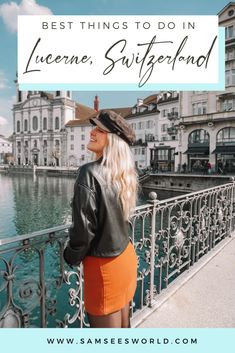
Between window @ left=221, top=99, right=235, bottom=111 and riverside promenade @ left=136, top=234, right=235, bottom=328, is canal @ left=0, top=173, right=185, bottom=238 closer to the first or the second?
riverside promenade @ left=136, top=234, right=235, bottom=328

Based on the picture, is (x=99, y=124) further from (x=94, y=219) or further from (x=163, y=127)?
(x=163, y=127)

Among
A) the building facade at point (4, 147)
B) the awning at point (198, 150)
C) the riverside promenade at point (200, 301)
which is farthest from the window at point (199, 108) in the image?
the building facade at point (4, 147)

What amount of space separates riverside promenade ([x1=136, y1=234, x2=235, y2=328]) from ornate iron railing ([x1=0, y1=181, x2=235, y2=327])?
189 mm

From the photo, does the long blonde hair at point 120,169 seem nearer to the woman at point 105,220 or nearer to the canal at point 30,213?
the woman at point 105,220

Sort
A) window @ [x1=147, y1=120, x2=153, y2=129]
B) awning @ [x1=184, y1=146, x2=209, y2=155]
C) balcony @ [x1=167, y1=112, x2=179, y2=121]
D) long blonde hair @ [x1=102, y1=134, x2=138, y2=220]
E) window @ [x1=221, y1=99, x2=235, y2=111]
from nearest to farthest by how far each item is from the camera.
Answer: long blonde hair @ [x1=102, y1=134, x2=138, y2=220], window @ [x1=221, y1=99, x2=235, y2=111], awning @ [x1=184, y1=146, x2=209, y2=155], balcony @ [x1=167, y1=112, x2=179, y2=121], window @ [x1=147, y1=120, x2=153, y2=129]

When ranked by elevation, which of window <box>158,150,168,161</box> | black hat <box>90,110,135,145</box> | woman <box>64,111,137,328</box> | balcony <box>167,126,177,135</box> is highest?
balcony <box>167,126,177,135</box>

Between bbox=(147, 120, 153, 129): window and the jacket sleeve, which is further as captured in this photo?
bbox=(147, 120, 153, 129): window

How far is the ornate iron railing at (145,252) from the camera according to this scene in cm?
191

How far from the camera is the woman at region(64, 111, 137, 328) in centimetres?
151

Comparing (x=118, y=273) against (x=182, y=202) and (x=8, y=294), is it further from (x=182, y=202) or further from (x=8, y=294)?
(x=182, y=202)

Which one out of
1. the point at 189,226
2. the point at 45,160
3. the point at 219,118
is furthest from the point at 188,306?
the point at 45,160

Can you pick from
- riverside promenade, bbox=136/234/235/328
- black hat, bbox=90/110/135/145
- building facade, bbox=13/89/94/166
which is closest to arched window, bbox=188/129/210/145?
riverside promenade, bbox=136/234/235/328

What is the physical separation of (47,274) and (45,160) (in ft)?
225

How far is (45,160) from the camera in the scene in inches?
2923
